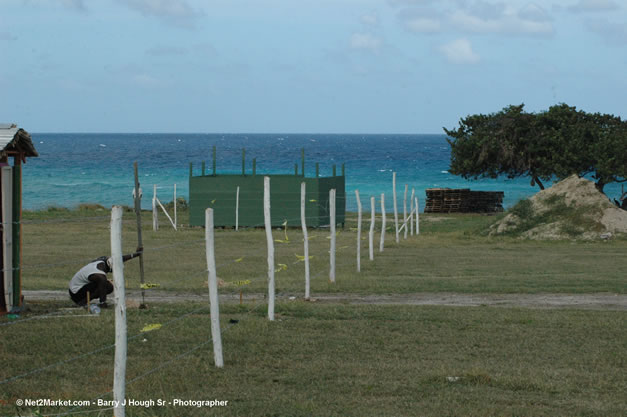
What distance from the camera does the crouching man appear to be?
14.6 m

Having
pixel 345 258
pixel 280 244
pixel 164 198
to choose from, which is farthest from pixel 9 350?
pixel 164 198

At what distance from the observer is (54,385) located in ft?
30.0

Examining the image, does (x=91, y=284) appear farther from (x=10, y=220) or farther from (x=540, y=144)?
(x=540, y=144)

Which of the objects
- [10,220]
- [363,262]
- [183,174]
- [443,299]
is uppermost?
[10,220]

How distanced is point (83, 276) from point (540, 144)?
41254 mm

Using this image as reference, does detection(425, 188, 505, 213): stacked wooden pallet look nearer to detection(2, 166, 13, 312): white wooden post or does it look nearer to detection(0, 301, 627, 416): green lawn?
detection(0, 301, 627, 416): green lawn

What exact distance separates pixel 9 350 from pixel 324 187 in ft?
92.9

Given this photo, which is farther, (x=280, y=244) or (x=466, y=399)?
(x=280, y=244)

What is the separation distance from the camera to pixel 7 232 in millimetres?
14641

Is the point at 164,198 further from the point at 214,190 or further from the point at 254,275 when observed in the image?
the point at 254,275

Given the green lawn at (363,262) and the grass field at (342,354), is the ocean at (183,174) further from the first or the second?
the grass field at (342,354)

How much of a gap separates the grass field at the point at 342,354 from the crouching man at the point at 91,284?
1.13ft

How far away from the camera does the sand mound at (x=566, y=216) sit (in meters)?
32.7

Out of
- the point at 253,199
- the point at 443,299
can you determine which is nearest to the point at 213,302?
the point at 443,299
